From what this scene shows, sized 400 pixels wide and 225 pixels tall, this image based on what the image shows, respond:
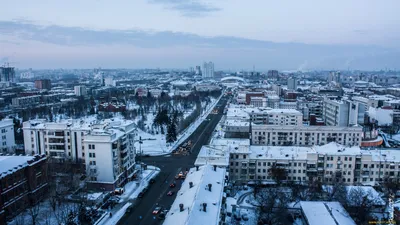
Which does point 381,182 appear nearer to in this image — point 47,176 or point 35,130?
point 47,176

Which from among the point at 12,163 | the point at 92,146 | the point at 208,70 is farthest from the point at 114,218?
the point at 208,70

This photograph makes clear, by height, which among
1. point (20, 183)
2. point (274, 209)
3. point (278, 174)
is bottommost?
point (274, 209)

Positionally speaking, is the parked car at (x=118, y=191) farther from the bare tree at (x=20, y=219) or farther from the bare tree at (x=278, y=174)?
the bare tree at (x=278, y=174)

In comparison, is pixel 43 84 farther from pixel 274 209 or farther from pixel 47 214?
pixel 274 209

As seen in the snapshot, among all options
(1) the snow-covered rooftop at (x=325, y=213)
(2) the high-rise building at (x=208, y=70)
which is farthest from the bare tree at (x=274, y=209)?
(2) the high-rise building at (x=208, y=70)

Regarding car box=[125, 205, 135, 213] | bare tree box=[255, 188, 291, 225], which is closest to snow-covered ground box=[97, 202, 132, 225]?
car box=[125, 205, 135, 213]
